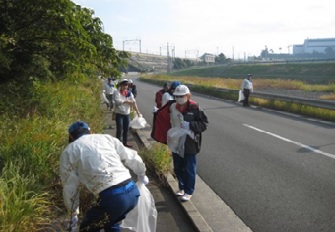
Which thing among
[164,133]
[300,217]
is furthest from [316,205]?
[164,133]

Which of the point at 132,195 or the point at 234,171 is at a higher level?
the point at 132,195

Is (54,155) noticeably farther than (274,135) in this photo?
No

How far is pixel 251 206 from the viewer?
17.0 ft

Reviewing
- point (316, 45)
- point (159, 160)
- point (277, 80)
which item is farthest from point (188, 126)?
point (316, 45)

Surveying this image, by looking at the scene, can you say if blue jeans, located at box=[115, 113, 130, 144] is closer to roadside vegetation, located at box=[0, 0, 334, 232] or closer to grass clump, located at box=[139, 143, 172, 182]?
roadside vegetation, located at box=[0, 0, 334, 232]

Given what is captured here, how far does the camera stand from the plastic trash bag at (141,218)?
3.75m

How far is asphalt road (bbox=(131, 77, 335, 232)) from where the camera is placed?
477 cm

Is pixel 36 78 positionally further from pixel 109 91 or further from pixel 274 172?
pixel 109 91

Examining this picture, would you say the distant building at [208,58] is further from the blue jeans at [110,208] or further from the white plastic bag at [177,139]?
the blue jeans at [110,208]

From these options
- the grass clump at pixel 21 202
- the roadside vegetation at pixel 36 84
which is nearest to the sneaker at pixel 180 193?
the roadside vegetation at pixel 36 84

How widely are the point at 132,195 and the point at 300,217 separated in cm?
257

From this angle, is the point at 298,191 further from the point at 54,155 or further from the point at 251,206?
the point at 54,155

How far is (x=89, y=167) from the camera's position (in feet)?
10.6

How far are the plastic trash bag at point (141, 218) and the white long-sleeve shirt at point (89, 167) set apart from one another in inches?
22.1
